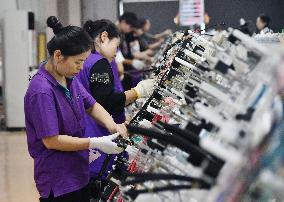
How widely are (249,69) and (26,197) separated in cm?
369

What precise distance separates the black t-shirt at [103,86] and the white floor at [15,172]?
1.94m

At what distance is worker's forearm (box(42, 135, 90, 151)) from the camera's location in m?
2.47

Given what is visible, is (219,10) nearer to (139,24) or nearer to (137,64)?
(139,24)

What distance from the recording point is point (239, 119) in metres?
1.36

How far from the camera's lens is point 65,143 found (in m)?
2.49

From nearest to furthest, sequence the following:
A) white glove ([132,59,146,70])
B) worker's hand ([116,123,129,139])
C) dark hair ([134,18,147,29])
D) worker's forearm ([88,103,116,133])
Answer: worker's hand ([116,123,129,139]) < worker's forearm ([88,103,116,133]) < white glove ([132,59,146,70]) < dark hair ([134,18,147,29])

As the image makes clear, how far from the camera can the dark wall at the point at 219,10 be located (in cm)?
1162

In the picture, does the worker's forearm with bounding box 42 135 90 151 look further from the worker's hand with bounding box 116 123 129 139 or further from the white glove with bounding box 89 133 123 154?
the worker's hand with bounding box 116 123 129 139

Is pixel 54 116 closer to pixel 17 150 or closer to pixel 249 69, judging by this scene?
pixel 249 69

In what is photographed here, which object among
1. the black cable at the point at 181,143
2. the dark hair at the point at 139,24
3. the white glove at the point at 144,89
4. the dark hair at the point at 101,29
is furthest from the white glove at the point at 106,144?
the dark hair at the point at 139,24

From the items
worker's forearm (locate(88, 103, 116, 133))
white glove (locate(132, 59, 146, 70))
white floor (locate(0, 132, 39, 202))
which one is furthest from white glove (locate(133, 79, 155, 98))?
white glove (locate(132, 59, 146, 70))

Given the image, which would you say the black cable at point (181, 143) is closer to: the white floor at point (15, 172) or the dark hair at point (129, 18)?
the white floor at point (15, 172)

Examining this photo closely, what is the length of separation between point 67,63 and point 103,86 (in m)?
0.65

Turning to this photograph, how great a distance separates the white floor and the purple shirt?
2.31 metres
